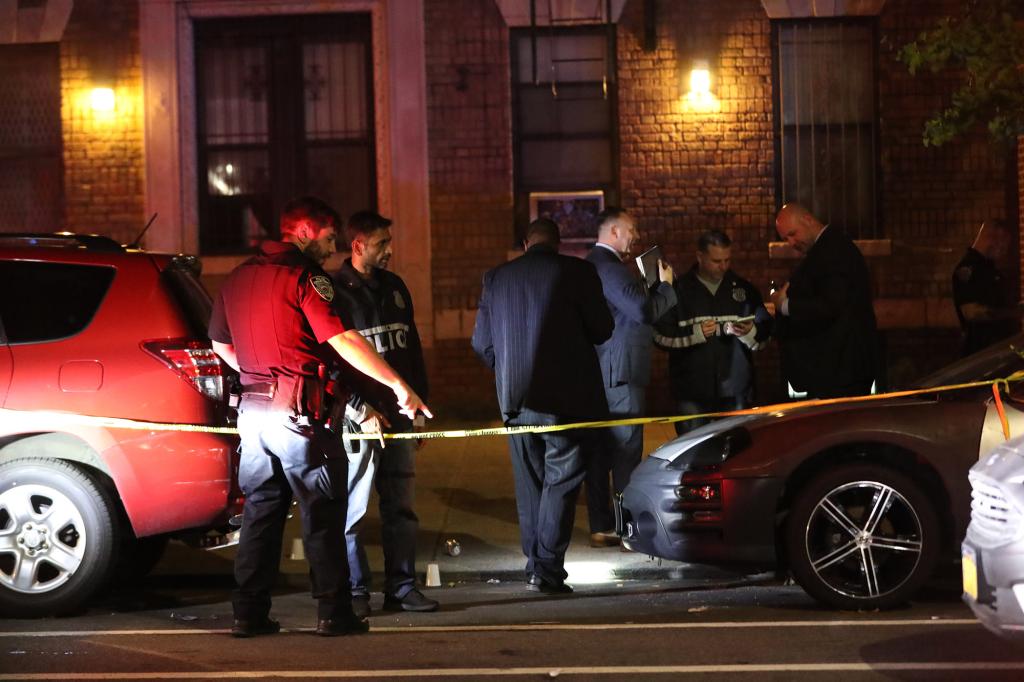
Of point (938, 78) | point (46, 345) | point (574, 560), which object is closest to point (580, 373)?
point (574, 560)

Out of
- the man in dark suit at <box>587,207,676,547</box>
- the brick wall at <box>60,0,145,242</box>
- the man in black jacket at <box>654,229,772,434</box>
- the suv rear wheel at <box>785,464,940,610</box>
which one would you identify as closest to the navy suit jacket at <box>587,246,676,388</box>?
→ the man in dark suit at <box>587,207,676,547</box>

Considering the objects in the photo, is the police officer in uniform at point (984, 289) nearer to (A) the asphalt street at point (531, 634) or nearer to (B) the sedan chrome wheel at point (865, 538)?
(A) the asphalt street at point (531, 634)

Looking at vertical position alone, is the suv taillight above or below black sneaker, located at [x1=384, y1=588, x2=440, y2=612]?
above

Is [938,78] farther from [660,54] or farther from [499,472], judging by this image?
[499,472]

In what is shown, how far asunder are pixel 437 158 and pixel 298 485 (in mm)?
7867

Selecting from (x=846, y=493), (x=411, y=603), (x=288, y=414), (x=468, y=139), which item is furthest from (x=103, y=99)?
(x=846, y=493)

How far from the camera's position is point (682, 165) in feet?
46.2

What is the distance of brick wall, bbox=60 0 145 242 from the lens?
14383 mm

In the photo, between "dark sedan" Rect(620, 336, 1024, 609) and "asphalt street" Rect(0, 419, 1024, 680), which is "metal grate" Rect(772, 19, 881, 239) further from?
"dark sedan" Rect(620, 336, 1024, 609)

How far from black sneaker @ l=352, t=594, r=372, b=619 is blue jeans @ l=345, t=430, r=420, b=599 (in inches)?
1.0

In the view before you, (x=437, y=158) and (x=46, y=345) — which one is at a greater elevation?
(x=437, y=158)

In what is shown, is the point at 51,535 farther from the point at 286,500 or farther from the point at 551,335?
the point at 551,335

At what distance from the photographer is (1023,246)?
13086 millimetres

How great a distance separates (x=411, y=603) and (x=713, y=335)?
2841 millimetres
